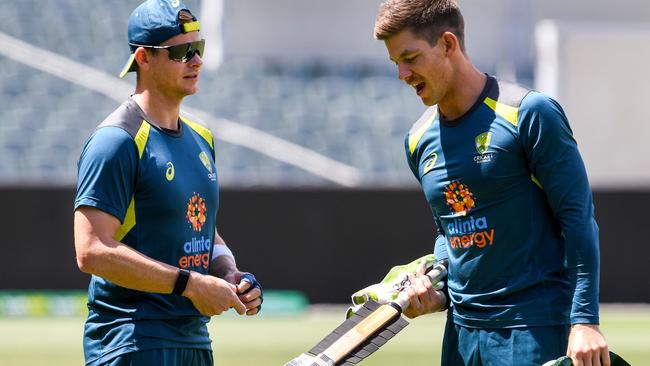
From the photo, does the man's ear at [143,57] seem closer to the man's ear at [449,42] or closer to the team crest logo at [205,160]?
the team crest logo at [205,160]

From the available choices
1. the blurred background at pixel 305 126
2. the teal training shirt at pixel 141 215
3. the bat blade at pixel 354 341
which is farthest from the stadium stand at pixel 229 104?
the bat blade at pixel 354 341

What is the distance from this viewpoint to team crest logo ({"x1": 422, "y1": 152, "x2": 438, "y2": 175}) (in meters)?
4.61

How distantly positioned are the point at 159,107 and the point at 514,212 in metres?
1.51

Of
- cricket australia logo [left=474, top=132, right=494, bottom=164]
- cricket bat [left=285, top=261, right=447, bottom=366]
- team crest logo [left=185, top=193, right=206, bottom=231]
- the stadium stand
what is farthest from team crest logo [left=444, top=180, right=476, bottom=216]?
the stadium stand

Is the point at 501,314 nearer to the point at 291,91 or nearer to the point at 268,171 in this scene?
the point at 268,171

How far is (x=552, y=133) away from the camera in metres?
4.18

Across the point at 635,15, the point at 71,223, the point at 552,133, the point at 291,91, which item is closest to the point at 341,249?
the point at 71,223

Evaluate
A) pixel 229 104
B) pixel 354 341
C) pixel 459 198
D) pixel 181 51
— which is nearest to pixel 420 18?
pixel 459 198

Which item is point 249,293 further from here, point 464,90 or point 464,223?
point 464,90

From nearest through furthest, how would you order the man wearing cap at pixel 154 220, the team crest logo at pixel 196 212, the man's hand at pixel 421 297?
the man wearing cap at pixel 154 220 < the man's hand at pixel 421 297 < the team crest logo at pixel 196 212

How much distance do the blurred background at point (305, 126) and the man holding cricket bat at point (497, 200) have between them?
735cm

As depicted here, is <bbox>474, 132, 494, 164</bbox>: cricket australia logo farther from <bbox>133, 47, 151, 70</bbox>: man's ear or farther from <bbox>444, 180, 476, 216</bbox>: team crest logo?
<bbox>133, 47, 151, 70</bbox>: man's ear

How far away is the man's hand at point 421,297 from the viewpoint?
4543 millimetres

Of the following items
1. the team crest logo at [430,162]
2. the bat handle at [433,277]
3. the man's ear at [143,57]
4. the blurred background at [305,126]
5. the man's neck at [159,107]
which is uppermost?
the man's ear at [143,57]
